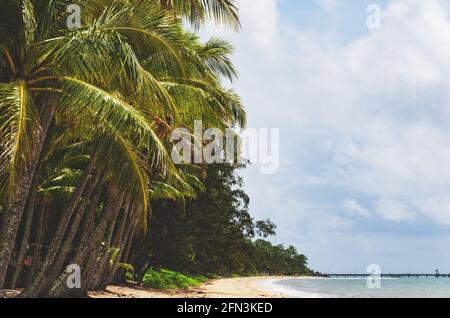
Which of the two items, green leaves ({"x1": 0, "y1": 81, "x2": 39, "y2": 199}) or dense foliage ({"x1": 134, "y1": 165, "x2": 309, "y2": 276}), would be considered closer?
green leaves ({"x1": 0, "y1": 81, "x2": 39, "y2": 199})

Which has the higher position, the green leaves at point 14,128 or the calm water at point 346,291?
the green leaves at point 14,128

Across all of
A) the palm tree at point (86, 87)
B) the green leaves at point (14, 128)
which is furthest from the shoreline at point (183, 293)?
the green leaves at point (14, 128)

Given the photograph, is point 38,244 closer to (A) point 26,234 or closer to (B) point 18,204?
(A) point 26,234

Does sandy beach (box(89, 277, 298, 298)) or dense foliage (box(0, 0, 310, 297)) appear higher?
dense foliage (box(0, 0, 310, 297))

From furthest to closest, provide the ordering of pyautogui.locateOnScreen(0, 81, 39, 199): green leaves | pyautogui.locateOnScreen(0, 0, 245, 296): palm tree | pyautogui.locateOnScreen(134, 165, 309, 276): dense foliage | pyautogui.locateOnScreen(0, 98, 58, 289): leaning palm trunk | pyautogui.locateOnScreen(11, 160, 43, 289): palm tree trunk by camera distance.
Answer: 1. pyautogui.locateOnScreen(134, 165, 309, 276): dense foliage
2. pyautogui.locateOnScreen(11, 160, 43, 289): palm tree trunk
3. pyautogui.locateOnScreen(0, 98, 58, 289): leaning palm trunk
4. pyautogui.locateOnScreen(0, 0, 245, 296): palm tree
5. pyautogui.locateOnScreen(0, 81, 39, 199): green leaves

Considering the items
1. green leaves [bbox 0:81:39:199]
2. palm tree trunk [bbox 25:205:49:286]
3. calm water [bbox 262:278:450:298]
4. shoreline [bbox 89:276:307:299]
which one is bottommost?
calm water [bbox 262:278:450:298]

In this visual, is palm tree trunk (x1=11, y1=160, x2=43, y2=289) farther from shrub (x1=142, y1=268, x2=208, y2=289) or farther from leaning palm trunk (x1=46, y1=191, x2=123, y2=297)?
shrub (x1=142, y1=268, x2=208, y2=289)

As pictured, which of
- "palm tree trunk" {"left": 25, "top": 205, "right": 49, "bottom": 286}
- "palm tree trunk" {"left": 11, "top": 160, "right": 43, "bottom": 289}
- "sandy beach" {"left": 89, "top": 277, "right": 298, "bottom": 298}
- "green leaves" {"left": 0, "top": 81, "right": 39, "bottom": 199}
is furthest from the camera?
"sandy beach" {"left": 89, "top": 277, "right": 298, "bottom": 298}

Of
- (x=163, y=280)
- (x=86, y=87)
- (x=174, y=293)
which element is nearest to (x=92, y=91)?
(x=86, y=87)

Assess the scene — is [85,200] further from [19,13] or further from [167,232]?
[167,232]

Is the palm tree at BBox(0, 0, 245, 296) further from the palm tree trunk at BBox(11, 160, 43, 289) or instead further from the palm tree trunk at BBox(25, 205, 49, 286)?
the palm tree trunk at BBox(25, 205, 49, 286)

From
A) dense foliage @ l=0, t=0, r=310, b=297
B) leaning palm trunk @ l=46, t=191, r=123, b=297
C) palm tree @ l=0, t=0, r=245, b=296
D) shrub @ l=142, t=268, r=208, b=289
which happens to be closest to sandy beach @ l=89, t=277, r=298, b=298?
shrub @ l=142, t=268, r=208, b=289

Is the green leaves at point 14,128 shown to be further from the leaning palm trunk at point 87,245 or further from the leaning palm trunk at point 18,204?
the leaning palm trunk at point 87,245
